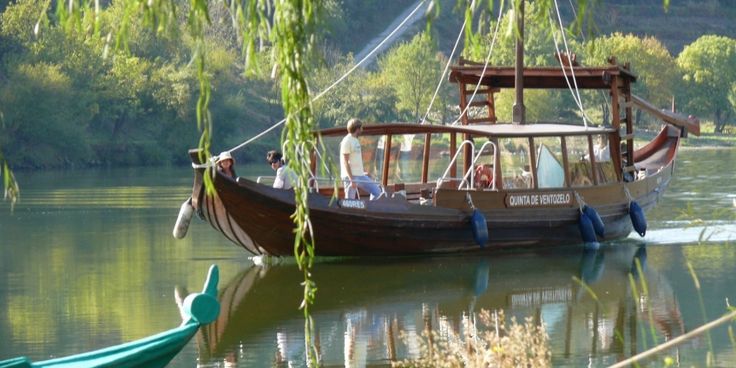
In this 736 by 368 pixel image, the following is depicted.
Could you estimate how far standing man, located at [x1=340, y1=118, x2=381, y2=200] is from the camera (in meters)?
21.1

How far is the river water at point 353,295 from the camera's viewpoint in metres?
15.4

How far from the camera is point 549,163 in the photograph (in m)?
23.5

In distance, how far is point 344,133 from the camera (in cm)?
2312

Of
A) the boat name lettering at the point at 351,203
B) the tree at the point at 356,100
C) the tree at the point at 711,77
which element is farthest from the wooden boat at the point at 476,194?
the tree at the point at 711,77

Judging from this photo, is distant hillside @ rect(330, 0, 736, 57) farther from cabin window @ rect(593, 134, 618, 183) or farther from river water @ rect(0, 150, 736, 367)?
cabin window @ rect(593, 134, 618, 183)

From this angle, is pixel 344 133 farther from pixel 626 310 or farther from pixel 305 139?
pixel 305 139

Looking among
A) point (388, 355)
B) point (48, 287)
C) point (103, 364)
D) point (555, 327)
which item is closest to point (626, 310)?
point (555, 327)

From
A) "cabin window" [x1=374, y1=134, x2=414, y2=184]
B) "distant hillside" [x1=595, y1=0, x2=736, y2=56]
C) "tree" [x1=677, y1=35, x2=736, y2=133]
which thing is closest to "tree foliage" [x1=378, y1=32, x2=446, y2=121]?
"tree" [x1=677, y1=35, x2=736, y2=133]

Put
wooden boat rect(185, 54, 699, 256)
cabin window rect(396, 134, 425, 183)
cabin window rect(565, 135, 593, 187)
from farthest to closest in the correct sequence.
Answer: cabin window rect(396, 134, 425, 183), cabin window rect(565, 135, 593, 187), wooden boat rect(185, 54, 699, 256)

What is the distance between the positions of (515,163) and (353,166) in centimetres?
338

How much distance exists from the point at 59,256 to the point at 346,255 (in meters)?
4.94

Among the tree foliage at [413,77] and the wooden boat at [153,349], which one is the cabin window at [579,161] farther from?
the tree foliage at [413,77]

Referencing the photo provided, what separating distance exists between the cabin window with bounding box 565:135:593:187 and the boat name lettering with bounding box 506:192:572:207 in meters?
0.44

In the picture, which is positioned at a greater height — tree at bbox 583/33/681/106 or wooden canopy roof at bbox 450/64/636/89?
tree at bbox 583/33/681/106
